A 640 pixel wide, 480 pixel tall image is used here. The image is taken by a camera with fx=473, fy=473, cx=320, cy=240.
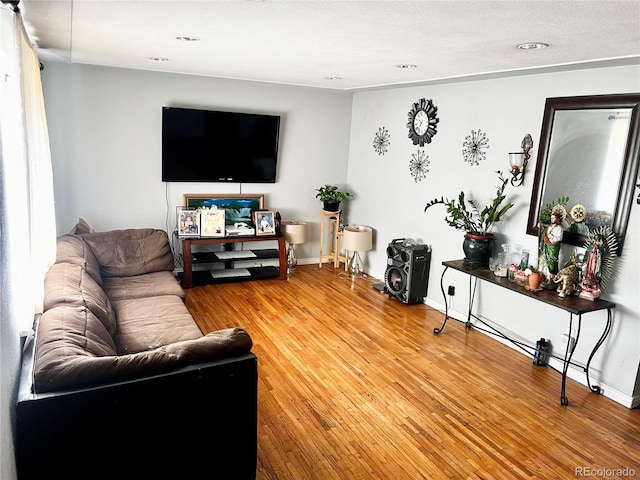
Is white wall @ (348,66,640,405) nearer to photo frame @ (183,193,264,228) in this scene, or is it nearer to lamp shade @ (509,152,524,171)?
lamp shade @ (509,152,524,171)

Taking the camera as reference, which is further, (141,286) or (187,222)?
(187,222)

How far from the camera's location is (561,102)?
3.77 metres

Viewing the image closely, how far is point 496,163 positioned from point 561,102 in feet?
2.61

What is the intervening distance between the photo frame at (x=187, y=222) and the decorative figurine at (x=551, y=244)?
12.1ft

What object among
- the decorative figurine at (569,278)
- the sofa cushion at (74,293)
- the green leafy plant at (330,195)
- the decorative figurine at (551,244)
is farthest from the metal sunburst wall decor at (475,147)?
the sofa cushion at (74,293)

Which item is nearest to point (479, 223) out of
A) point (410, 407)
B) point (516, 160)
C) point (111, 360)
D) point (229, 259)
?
point (516, 160)

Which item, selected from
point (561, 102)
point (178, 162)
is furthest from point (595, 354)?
point (178, 162)

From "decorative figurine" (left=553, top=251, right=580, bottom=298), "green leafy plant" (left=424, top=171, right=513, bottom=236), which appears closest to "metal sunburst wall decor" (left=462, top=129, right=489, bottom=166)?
"green leafy plant" (left=424, top=171, right=513, bottom=236)

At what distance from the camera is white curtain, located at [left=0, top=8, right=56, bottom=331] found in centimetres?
181

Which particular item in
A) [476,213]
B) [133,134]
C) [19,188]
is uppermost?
[133,134]

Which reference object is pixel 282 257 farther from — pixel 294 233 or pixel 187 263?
pixel 187 263

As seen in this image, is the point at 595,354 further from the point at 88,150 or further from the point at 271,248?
the point at 88,150

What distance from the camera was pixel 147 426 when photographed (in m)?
2.04

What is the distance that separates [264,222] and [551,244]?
11.0 feet
